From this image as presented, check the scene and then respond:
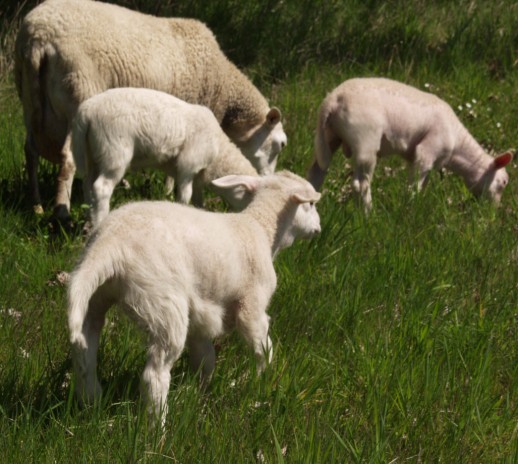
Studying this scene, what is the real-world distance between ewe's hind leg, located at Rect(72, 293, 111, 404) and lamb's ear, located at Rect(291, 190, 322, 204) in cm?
111

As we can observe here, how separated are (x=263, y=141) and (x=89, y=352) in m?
4.43

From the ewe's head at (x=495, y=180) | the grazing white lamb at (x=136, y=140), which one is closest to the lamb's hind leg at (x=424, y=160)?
the ewe's head at (x=495, y=180)

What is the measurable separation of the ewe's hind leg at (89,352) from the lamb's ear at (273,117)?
13.7ft

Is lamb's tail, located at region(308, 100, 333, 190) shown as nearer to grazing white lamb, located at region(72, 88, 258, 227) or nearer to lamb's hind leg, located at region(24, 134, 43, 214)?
grazing white lamb, located at region(72, 88, 258, 227)

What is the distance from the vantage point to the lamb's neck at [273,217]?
4883 millimetres

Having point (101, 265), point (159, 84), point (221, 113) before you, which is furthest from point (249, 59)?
point (101, 265)

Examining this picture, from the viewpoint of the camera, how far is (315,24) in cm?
1061

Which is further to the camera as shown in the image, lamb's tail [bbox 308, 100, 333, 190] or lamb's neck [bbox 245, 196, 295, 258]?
lamb's tail [bbox 308, 100, 333, 190]

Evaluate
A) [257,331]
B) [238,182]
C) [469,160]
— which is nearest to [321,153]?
[469,160]

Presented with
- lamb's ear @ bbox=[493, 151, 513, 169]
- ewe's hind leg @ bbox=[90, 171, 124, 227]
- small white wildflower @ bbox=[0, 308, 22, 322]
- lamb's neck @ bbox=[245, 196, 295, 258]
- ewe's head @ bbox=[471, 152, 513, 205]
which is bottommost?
ewe's head @ bbox=[471, 152, 513, 205]

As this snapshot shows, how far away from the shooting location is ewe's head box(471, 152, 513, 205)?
8.13 meters

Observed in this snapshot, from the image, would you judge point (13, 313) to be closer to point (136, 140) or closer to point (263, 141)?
point (136, 140)

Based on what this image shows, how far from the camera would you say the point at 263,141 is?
8.31 m

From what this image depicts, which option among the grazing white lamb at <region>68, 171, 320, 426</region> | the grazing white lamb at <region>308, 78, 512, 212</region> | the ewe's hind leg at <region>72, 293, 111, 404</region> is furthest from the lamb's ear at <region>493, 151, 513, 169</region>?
the ewe's hind leg at <region>72, 293, 111, 404</region>
